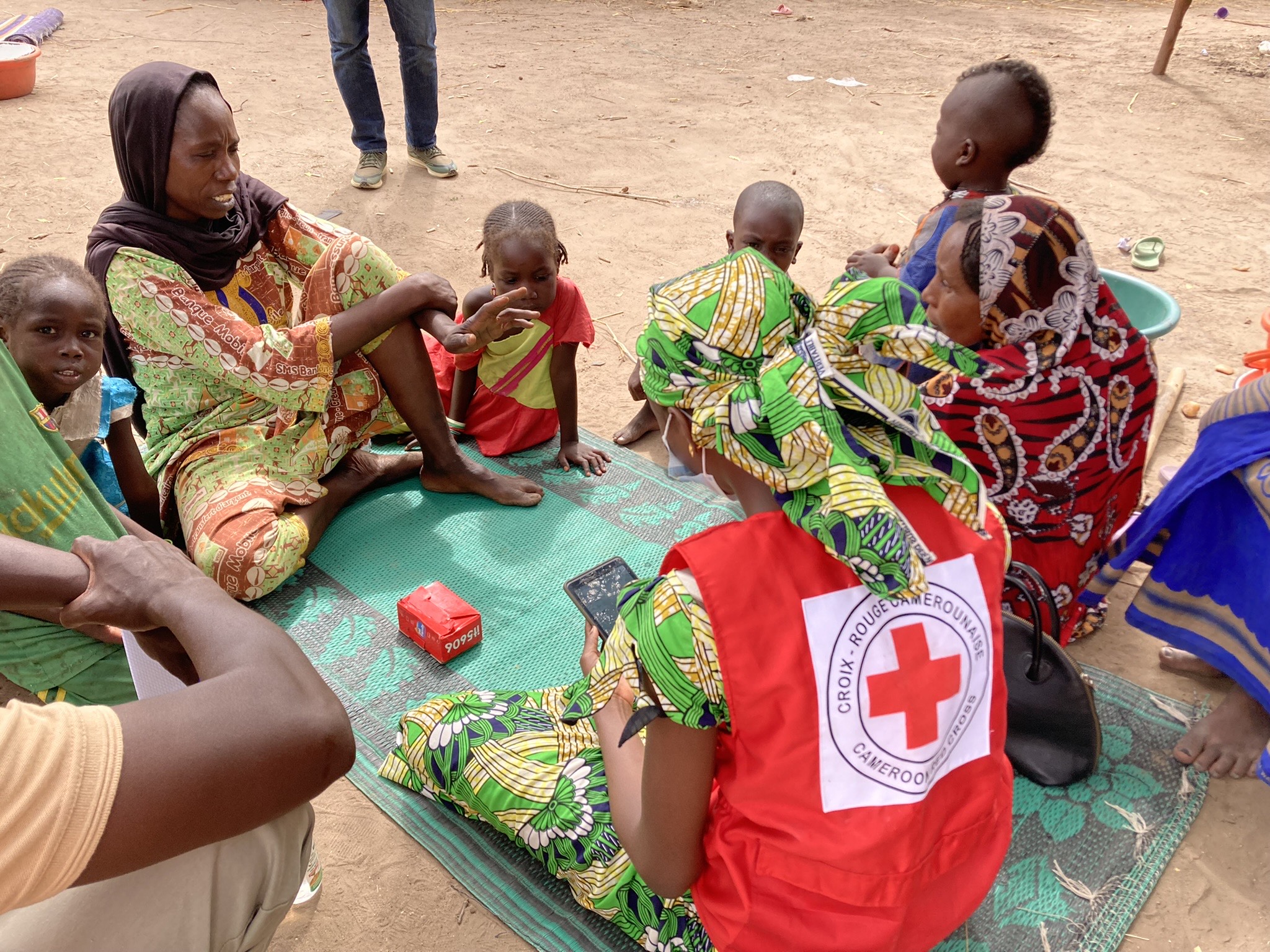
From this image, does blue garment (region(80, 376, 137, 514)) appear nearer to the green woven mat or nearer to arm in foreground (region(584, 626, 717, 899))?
the green woven mat

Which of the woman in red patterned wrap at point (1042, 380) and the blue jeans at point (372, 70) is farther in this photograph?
the blue jeans at point (372, 70)

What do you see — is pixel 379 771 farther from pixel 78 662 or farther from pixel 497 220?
pixel 497 220

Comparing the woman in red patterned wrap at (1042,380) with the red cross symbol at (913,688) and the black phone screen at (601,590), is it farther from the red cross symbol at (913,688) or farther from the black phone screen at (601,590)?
the red cross symbol at (913,688)

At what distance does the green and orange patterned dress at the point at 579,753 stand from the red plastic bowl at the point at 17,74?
20.0ft

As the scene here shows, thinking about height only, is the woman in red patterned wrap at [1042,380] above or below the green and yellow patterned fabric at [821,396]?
below

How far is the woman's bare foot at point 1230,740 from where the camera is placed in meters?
2.21

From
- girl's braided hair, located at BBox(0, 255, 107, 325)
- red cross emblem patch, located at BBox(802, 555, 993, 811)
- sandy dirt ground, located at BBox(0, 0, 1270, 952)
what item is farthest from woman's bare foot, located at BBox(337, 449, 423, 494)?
red cross emblem patch, located at BBox(802, 555, 993, 811)

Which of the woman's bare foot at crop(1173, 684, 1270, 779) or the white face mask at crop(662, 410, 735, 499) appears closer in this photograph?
the white face mask at crop(662, 410, 735, 499)

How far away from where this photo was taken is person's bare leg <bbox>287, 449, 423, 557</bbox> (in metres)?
2.86

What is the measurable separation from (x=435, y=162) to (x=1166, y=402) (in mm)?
3946

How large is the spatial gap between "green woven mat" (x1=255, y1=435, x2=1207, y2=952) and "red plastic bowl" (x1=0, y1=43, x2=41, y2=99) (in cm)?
502

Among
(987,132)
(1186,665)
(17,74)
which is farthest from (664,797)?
(17,74)

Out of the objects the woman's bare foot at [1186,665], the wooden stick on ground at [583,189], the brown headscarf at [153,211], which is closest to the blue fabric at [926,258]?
the woman's bare foot at [1186,665]

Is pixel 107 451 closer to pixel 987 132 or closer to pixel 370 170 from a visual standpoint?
pixel 987 132
